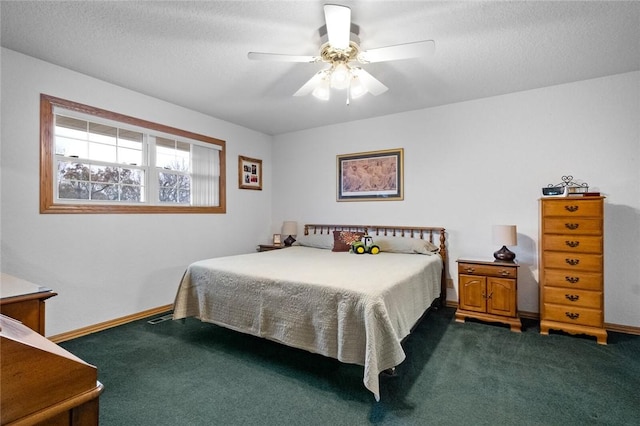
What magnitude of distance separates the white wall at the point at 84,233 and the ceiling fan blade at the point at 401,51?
2.72 metres

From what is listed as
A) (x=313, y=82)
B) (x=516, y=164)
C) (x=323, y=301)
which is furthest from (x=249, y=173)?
(x=516, y=164)

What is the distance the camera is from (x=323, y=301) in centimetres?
211

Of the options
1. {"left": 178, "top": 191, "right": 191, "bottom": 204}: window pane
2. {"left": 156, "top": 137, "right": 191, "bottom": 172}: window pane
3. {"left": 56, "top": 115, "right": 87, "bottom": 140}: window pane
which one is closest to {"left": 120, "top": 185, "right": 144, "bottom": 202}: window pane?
{"left": 156, "top": 137, "right": 191, "bottom": 172}: window pane

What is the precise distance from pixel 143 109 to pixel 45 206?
1431 mm

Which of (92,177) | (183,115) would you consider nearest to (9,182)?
(92,177)

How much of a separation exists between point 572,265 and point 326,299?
2.43 metres

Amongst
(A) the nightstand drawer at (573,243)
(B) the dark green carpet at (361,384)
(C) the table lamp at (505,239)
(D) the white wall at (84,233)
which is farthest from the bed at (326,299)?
(A) the nightstand drawer at (573,243)

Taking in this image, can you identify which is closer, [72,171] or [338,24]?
[338,24]

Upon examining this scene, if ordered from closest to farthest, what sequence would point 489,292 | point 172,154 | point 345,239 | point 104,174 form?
point 489,292 < point 104,174 < point 172,154 < point 345,239

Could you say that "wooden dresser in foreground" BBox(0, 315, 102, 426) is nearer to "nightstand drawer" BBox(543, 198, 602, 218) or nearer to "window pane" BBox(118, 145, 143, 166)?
"window pane" BBox(118, 145, 143, 166)

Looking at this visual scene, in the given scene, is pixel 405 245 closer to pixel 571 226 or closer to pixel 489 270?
pixel 489 270

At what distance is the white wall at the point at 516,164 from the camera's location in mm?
3000

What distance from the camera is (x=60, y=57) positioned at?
2.67 metres

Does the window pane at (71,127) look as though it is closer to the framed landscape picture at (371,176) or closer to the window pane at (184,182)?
the window pane at (184,182)
